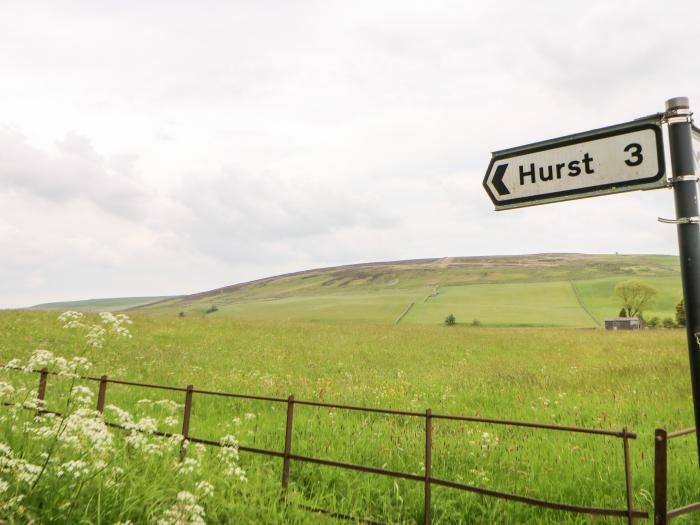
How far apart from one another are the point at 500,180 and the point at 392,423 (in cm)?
637

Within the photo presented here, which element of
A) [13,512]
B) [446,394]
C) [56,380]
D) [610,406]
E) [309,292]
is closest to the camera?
[13,512]

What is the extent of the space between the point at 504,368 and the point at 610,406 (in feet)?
19.9

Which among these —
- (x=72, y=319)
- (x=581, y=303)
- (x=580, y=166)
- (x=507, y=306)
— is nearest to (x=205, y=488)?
(x=72, y=319)

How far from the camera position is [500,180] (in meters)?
3.51

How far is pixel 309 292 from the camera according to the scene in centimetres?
14088

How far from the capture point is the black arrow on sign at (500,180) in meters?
3.49

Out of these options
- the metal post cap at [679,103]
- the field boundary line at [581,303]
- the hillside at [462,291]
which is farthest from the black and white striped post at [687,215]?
the field boundary line at [581,303]

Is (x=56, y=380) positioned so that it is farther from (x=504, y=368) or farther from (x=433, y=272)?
(x=433, y=272)

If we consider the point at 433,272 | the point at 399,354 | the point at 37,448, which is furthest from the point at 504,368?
the point at 433,272

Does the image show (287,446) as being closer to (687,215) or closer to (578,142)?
(578,142)

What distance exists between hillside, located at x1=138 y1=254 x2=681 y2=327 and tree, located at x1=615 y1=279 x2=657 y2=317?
4.18 metres

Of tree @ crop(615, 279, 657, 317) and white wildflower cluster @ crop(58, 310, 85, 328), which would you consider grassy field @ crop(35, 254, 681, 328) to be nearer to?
tree @ crop(615, 279, 657, 317)

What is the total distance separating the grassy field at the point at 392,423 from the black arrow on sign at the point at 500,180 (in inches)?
137

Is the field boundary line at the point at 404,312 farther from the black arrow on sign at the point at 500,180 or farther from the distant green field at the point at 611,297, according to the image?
the black arrow on sign at the point at 500,180
